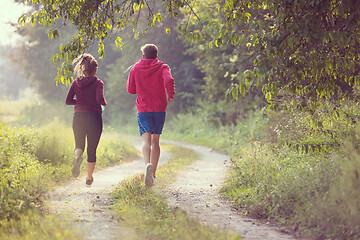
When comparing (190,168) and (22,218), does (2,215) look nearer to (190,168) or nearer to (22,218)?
(22,218)

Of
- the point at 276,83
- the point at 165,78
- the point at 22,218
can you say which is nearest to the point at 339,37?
Answer: the point at 276,83

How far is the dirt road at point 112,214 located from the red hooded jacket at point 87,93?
143 cm

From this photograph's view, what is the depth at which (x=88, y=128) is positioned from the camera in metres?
7.88

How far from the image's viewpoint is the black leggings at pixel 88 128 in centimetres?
782

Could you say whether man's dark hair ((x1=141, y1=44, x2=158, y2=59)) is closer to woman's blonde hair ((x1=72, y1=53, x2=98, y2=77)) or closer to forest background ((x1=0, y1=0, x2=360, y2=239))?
forest background ((x1=0, y1=0, x2=360, y2=239))

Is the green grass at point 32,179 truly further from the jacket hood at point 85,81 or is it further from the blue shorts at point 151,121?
the blue shorts at point 151,121

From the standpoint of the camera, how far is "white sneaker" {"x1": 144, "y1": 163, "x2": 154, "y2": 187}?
7301 millimetres

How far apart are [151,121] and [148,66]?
89 centimetres

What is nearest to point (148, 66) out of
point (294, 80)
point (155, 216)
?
point (294, 80)

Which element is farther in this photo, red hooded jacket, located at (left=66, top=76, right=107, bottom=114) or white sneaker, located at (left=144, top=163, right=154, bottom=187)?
red hooded jacket, located at (left=66, top=76, right=107, bottom=114)

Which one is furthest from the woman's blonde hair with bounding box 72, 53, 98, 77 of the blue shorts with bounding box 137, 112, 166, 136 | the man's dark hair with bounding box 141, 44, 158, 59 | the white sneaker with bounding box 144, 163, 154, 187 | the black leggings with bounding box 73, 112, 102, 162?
the white sneaker with bounding box 144, 163, 154, 187

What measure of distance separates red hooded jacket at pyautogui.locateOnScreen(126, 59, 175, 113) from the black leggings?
0.80 m

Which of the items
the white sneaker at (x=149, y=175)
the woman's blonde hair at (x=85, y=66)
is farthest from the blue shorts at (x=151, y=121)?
the woman's blonde hair at (x=85, y=66)

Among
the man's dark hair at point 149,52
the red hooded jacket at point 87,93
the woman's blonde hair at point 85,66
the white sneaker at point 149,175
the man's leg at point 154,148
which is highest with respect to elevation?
the man's dark hair at point 149,52
